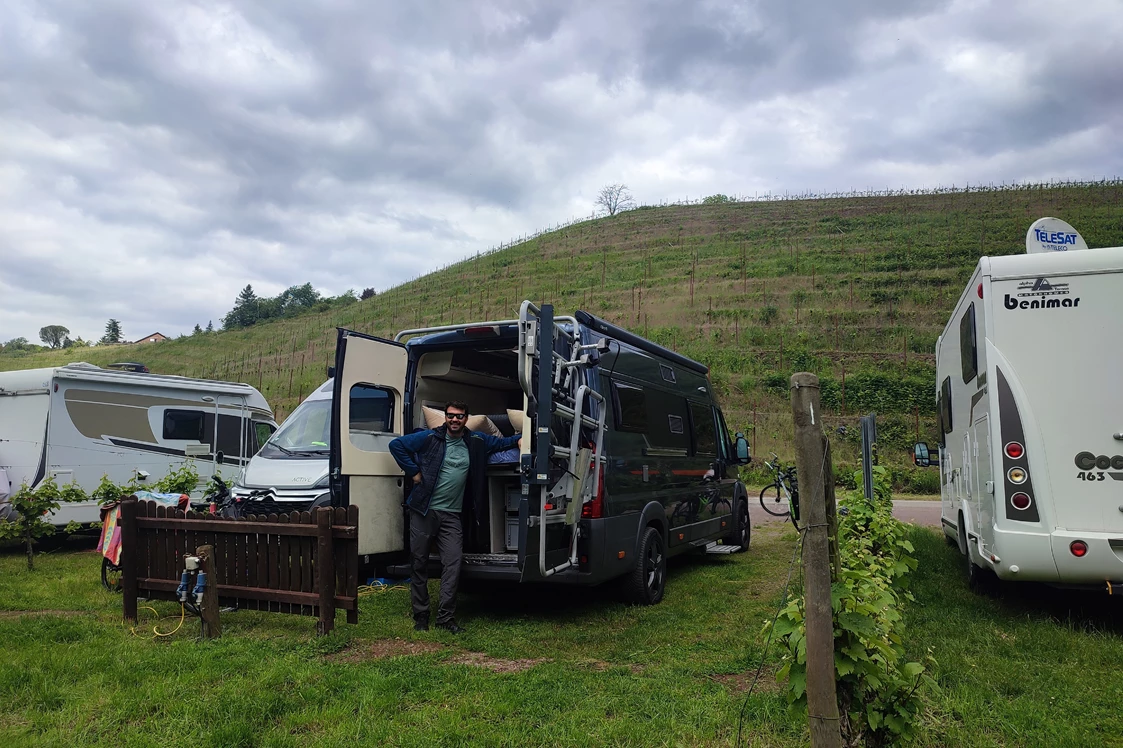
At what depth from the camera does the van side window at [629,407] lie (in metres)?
6.65

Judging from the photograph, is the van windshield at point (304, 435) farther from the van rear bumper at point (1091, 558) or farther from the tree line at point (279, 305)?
the tree line at point (279, 305)

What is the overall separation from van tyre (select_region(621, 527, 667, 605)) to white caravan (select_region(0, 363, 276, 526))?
26.1ft

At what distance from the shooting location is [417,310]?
43812 mm

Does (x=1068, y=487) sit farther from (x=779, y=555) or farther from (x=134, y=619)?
(x=134, y=619)

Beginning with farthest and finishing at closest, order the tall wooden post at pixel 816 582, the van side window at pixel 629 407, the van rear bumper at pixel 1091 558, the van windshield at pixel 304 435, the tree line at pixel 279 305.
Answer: the tree line at pixel 279 305, the van windshield at pixel 304 435, the van side window at pixel 629 407, the van rear bumper at pixel 1091 558, the tall wooden post at pixel 816 582

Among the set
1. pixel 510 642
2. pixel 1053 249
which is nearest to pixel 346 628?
pixel 510 642

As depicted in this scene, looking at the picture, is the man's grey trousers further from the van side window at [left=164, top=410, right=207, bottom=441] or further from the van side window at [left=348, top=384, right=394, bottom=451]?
the van side window at [left=164, top=410, right=207, bottom=441]

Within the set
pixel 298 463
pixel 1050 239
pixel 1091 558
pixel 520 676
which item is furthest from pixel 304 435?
pixel 1050 239

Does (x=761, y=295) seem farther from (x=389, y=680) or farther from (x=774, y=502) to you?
(x=389, y=680)

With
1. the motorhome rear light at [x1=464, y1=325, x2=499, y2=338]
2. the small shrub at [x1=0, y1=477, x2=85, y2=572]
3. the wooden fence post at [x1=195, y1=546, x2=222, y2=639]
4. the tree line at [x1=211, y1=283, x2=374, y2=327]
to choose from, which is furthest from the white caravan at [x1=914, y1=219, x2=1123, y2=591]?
the tree line at [x1=211, y1=283, x2=374, y2=327]

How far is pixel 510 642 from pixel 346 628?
132 cm

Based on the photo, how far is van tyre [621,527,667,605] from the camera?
22.2ft

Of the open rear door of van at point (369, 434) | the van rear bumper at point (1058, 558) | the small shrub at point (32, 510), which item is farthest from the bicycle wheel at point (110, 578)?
the van rear bumper at point (1058, 558)

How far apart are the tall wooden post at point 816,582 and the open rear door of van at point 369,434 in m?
4.13
